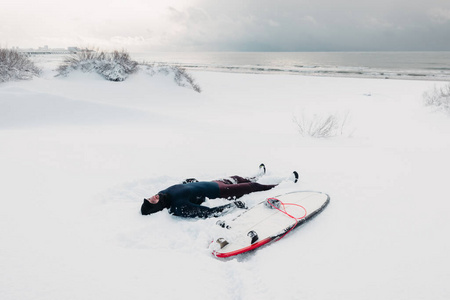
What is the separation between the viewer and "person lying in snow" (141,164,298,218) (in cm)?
409

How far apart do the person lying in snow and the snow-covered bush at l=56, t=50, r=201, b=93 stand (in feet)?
45.8

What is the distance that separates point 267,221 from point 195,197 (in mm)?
1199

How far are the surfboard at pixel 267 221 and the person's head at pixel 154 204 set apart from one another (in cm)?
90

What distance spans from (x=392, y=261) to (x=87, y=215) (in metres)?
3.97

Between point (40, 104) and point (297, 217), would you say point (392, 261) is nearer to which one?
point (297, 217)

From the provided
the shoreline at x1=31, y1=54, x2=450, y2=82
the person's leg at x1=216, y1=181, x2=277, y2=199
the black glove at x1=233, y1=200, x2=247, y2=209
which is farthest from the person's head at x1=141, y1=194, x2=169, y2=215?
the shoreline at x1=31, y1=54, x2=450, y2=82

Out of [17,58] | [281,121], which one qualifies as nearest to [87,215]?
[281,121]

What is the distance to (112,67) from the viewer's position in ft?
55.2

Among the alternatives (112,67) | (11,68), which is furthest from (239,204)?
(112,67)

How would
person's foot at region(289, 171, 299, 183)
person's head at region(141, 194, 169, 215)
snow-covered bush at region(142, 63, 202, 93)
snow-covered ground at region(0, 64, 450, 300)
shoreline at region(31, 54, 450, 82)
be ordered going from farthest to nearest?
shoreline at region(31, 54, 450, 82) < snow-covered bush at region(142, 63, 202, 93) < person's foot at region(289, 171, 299, 183) < person's head at region(141, 194, 169, 215) < snow-covered ground at region(0, 64, 450, 300)

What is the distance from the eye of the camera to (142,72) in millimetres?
18031

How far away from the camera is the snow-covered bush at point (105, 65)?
1656 cm

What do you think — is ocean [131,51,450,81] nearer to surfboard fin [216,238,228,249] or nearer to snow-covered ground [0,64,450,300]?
snow-covered ground [0,64,450,300]

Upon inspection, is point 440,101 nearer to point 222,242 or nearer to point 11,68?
point 222,242
